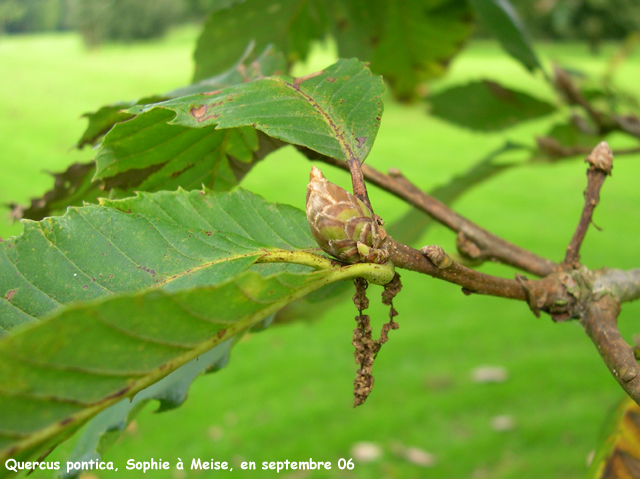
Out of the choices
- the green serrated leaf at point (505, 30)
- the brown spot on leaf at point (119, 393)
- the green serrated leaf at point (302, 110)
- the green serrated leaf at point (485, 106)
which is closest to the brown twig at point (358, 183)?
the green serrated leaf at point (302, 110)

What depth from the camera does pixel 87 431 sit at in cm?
83

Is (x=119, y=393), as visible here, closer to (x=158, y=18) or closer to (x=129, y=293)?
(x=129, y=293)

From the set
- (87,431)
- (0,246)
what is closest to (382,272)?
(0,246)

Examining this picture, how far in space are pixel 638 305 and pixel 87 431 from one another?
4.06 metres

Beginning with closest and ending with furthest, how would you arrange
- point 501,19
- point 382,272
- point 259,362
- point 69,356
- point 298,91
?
point 69,356 → point 382,272 → point 298,91 → point 501,19 → point 259,362

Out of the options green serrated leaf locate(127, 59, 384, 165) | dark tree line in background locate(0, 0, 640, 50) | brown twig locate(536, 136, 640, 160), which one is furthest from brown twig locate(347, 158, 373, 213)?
dark tree line in background locate(0, 0, 640, 50)

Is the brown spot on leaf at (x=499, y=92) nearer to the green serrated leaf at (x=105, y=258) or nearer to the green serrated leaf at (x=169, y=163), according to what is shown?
the green serrated leaf at (x=169, y=163)

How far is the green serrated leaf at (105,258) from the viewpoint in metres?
0.50

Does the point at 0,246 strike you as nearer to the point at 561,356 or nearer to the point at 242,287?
the point at 242,287

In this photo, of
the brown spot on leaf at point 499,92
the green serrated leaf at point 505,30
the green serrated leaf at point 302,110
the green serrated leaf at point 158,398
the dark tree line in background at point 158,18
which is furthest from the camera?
the dark tree line in background at point 158,18

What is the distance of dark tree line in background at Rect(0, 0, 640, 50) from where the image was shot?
10891 millimetres

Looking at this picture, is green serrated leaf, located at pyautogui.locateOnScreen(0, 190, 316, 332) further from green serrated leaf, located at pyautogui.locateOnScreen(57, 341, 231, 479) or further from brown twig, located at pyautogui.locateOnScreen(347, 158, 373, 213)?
green serrated leaf, located at pyautogui.locateOnScreen(57, 341, 231, 479)

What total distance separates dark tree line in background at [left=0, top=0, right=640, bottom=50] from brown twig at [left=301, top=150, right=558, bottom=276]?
913cm

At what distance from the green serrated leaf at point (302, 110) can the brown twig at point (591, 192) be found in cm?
29
